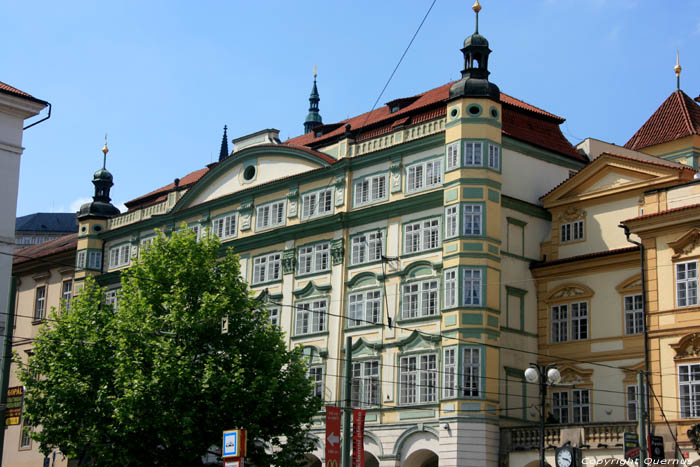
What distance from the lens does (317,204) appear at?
5625 cm

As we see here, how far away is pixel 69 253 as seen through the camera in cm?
7319

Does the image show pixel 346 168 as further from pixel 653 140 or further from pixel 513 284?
pixel 653 140

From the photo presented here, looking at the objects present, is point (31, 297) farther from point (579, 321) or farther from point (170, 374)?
point (579, 321)

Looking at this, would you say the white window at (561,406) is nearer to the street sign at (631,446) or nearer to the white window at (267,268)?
the street sign at (631,446)

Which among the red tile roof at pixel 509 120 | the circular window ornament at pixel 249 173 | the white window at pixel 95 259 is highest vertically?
the red tile roof at pixel 509 120

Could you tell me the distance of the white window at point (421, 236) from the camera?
49.9 meters

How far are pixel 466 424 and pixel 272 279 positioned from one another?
1572cm

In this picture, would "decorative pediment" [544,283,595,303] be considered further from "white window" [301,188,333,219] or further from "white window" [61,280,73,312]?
"white window" [61,280,73,312]

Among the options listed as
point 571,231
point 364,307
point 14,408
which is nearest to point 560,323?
point 571,231

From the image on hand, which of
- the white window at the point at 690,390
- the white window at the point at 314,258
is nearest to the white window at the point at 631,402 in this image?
the white window at the point at 690,390

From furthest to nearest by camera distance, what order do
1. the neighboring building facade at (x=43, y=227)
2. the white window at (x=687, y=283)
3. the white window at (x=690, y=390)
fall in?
1. the neighboring building facade at (x=43, y=227)
2. the white window at (x=687, y=283)
3. the white window at (x=690, y=390)

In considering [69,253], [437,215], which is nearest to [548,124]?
[437,215]

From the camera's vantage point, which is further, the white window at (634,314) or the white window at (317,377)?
the white window at (317,377)

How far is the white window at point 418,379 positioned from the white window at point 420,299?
1.99m
